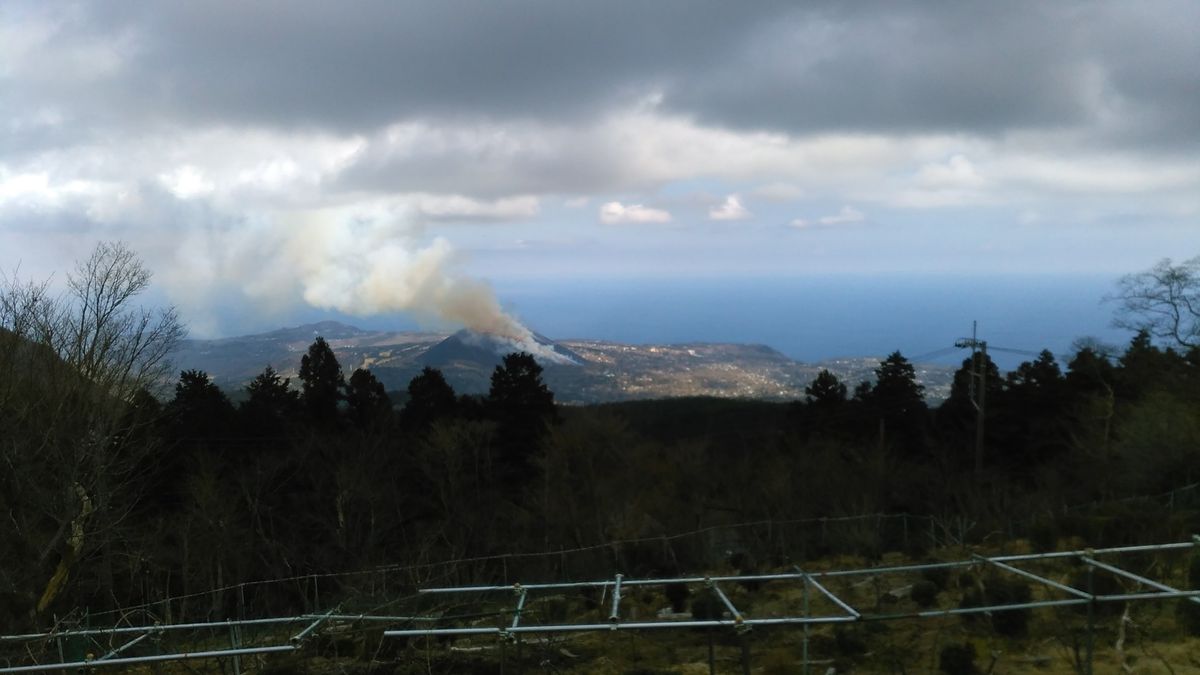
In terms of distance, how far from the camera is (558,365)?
109m

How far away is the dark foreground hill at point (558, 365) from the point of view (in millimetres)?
86688

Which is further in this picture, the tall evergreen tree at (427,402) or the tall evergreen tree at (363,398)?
the tall evergreen tree at (427,402)

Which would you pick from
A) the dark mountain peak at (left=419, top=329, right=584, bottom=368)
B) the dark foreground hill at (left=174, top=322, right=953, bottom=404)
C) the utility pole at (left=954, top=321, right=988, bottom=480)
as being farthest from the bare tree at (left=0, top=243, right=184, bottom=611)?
the dark mountain peak at (left=419, top=329, right=584, bottom=368)

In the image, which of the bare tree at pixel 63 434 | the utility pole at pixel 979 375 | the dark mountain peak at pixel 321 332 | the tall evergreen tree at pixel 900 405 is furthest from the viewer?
the dark mountain peak at pixel 321 332

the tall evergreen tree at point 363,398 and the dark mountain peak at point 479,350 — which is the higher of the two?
the dark mountain peak at point 479,350

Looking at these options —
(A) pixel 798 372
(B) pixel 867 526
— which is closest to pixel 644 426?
(B) pixel 867 526

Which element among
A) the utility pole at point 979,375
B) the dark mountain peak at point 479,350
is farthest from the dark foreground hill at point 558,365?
the utility pole at point 979,375

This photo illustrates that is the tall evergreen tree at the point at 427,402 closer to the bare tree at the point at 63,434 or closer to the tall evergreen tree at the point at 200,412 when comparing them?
the tall evergreen tree at the point at 200,412

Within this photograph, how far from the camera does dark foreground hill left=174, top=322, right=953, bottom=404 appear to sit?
284ft

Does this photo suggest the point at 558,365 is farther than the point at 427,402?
Yes

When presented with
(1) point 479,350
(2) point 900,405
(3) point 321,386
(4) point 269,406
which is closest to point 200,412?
(4) point 269,406

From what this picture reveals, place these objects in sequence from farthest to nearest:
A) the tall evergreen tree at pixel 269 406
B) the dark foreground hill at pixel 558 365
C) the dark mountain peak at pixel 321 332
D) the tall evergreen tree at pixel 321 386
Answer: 1. the dark mountain peak at pixel 321 332
2. the dark foreground hill at pixel 558 365
3. the tall evergreen tree at pixel 321 386
4. the tall evergreen tree at pixel 269 406

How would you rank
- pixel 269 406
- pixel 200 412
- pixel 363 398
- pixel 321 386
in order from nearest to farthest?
pixel 200 412, pixel 269 406, pixel 321 386, pixel 363 398

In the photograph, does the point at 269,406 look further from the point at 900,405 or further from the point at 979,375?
the point at 900,405
